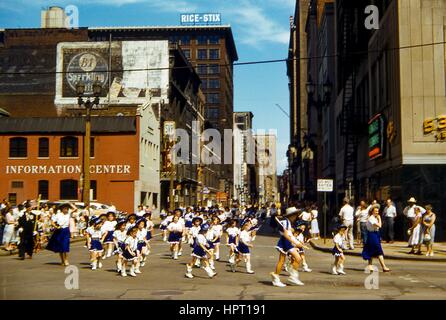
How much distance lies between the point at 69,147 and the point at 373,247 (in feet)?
130

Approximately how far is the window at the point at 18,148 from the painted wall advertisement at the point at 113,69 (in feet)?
34.7

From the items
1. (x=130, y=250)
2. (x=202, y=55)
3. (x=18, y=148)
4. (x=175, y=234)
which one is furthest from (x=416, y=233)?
(x=202, y=55)

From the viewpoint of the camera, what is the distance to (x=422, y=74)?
2656 cm

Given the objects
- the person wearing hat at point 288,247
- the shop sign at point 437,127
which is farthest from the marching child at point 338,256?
the shop sign at point 437,127

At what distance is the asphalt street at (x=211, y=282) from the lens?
1255 cm

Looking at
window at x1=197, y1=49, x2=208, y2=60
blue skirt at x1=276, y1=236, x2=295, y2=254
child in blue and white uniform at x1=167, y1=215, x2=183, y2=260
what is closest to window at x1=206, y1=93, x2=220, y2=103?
window at x1=197, y1=49, x2=208, y2=60

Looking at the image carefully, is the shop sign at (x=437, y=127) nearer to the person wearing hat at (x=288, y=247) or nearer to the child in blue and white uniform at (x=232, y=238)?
the child in blue and white uniform at (x=232, y=238)

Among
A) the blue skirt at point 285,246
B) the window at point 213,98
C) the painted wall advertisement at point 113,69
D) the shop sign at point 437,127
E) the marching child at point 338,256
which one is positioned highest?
the window at point 213,98

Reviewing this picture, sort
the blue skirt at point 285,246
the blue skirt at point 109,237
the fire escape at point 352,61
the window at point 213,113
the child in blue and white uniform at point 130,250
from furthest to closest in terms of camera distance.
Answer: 1. the window at point 213,113
2. the fire escape at point 352,61
3. the blue skirt at point 109,237
4. the child in blue and white uniform at point 130,250
5. the blue skirt at point 285,246

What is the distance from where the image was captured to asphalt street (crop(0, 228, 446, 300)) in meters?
12.6

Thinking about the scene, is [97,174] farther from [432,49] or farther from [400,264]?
[400,264]

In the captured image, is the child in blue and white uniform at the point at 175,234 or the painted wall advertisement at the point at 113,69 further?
the painted wall advertisement at the point at 113,69

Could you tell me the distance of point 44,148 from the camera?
52188 millimetres
